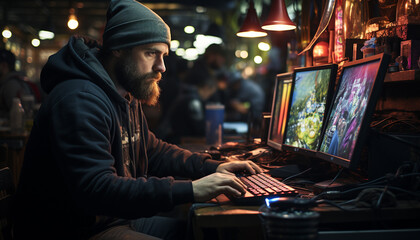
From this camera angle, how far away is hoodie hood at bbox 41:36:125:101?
1840mm

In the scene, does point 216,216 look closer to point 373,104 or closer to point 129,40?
point 373,104

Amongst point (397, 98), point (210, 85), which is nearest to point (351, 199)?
point (397, 98)

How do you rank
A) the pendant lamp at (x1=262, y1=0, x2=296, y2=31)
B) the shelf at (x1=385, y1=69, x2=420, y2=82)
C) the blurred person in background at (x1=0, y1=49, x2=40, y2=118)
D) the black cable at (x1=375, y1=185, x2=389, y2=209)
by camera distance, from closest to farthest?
the black cable at (x1=375, y1=185, x2=389, y2=209), the shelf at (x1=385, y1=69, x2=420, y2=82), the pendant lamp at (x1=262, y1=0, x2=296, y2=31), the blurred person in background at (x1=0, y1=49, x2=40, y2=118)

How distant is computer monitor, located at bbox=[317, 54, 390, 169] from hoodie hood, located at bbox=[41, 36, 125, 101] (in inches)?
37.3

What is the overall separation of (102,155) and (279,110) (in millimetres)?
1433

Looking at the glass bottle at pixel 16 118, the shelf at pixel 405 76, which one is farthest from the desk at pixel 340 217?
the glass bottle at pixel 16 118

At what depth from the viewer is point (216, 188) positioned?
162 cm

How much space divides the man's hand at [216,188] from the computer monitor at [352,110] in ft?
1.42

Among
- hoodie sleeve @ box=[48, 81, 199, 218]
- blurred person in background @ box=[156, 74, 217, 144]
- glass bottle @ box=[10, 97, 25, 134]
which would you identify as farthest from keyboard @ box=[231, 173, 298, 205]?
glass bottle @ box=[10, 97, 25, 134]

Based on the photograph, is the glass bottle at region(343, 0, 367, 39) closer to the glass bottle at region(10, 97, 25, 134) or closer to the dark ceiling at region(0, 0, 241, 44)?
the glass bottle at region(10, 97, 25, 134)

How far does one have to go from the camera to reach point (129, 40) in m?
2.04

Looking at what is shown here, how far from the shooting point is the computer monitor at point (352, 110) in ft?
5.16

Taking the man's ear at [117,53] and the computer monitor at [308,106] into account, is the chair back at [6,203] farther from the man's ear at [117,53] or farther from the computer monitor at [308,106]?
the computer monitor at [308,106]

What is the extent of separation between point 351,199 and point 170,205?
25.7 inches
